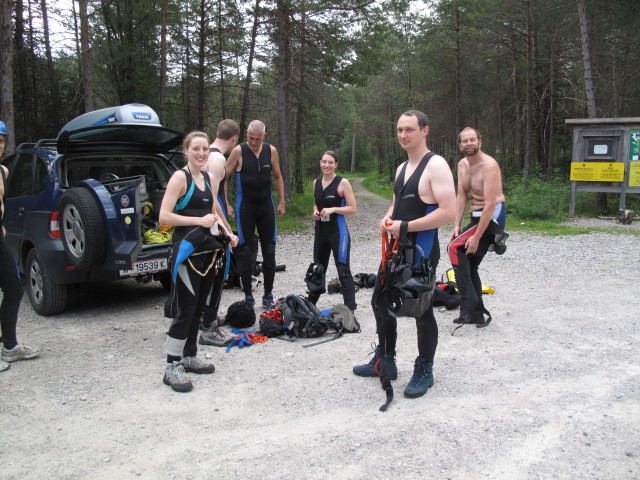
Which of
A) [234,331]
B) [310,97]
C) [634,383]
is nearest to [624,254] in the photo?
[634,383]

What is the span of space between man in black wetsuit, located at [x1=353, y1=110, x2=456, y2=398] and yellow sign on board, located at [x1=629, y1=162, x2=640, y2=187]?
40.3 ft

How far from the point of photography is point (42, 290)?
5918 millimetres

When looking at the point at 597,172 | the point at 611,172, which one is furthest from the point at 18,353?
the point at 611,172

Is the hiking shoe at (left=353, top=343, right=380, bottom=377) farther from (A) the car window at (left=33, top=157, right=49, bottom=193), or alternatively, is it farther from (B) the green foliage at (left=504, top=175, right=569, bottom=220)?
(B) the green foliage at (left=504, top=175, right=569, bottom=220)

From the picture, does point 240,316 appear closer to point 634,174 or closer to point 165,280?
point 165,280

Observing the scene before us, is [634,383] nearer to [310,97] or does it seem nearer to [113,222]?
[113,222]

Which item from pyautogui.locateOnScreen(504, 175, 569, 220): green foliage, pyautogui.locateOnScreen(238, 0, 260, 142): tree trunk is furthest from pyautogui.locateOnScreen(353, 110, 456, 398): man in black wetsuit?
pyautogui.locateOnScreen(238, 0, 260, 142): tree trunk

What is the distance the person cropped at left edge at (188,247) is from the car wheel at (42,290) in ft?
7.77

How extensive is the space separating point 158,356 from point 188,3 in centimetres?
1482

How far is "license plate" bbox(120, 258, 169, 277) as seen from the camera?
18.7 feet

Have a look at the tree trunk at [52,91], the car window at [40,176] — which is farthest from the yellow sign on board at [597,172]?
the tree trunk at [52,91]

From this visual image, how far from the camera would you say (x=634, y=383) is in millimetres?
3996

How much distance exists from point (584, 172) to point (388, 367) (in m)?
12.3

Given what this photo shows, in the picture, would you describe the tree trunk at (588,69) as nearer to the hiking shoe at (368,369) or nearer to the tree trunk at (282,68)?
the tree trunk at (282,68)
